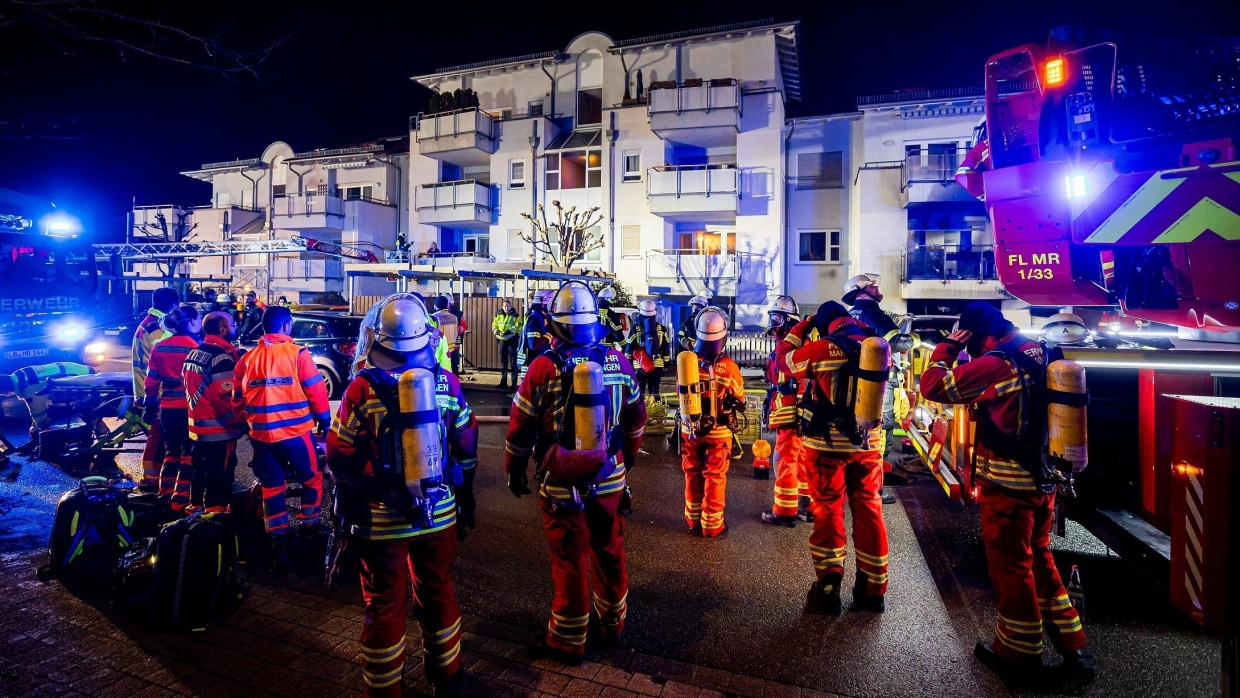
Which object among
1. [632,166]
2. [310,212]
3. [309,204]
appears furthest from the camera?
[309,204]

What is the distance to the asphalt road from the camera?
10.9 feet

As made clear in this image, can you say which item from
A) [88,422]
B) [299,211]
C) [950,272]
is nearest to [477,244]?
[299,211]

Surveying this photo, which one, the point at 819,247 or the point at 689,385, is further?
the point at 819,247

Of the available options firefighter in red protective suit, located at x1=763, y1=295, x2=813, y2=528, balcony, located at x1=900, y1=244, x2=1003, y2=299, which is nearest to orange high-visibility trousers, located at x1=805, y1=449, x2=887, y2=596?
firefighter in red protective suit, located at x1=763, y1=295, x2=813, y2=528

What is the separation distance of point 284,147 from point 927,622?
39345 millimetres

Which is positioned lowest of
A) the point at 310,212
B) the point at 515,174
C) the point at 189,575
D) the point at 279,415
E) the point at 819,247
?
the point at 189,575

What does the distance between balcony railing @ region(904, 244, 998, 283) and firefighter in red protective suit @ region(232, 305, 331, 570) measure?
68.8ft

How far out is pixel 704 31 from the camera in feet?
79.7

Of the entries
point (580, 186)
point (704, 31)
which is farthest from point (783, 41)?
point (580, 186)

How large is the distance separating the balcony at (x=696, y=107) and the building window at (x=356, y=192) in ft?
55.5

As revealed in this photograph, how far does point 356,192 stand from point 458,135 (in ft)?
28.7

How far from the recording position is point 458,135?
1066 inches

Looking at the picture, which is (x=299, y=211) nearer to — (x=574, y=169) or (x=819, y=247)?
(x=574, y=169)

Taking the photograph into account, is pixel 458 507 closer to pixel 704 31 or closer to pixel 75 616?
pixel 75 616
